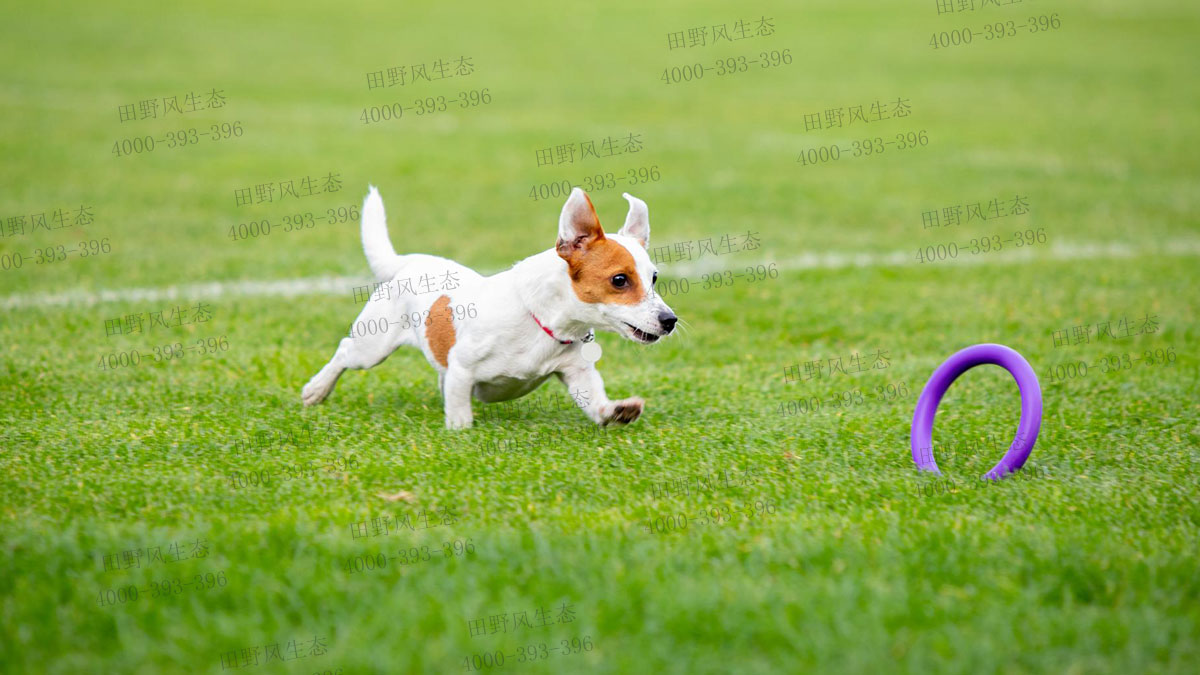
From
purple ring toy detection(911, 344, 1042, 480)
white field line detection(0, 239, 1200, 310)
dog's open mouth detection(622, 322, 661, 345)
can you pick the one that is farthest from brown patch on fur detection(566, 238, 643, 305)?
white field line detection(0, 239, 1200, 310)

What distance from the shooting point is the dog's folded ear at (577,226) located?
540 centimetres

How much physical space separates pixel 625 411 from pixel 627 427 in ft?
1.21

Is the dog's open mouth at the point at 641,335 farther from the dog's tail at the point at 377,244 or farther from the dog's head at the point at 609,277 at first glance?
the dog's tail at the point at 377,244

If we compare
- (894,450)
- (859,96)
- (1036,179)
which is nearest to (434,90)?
(859,96)

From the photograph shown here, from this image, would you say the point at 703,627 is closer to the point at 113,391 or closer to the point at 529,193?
the point at 113,391

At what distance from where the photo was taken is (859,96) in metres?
22.3

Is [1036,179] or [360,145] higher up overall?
[360,145]

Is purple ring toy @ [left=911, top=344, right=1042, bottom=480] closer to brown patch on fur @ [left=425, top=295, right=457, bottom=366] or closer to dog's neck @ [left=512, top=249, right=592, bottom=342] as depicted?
dog's neck @ [left=512, top=249, right=592, bottom=342]

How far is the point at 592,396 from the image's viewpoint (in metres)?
5.90

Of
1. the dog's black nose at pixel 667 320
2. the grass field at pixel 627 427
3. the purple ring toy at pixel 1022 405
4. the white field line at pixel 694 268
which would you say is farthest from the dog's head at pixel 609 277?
the white field line at pixel 694 268

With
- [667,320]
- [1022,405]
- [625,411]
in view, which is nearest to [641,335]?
[667,320]

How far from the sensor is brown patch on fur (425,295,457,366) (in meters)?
5.96

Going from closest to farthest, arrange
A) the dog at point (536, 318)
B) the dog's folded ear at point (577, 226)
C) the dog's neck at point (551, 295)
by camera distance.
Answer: the dog's folded ear at point (577, 226) → the dog at point (536, 318) → the dog's neck at point (551, 295)

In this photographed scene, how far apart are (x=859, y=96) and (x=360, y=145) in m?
9.98
